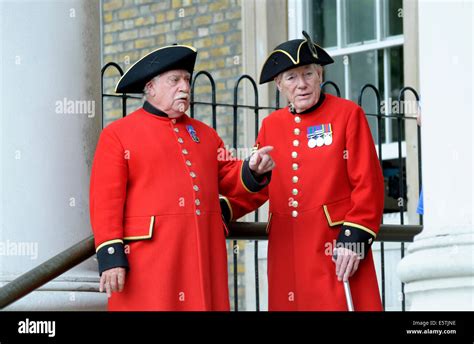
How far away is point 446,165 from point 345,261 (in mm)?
888

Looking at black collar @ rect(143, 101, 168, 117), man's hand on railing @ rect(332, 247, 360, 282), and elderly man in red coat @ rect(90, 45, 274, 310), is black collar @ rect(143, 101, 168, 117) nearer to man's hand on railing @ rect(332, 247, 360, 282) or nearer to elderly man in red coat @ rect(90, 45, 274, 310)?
elderly man in red coat @ rect(90, 45, 274, 310)

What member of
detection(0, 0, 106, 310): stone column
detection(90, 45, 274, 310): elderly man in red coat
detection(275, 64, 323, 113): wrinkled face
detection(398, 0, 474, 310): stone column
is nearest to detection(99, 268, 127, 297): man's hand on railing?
detection(90, 45, 274, 310): elderly man in red coat

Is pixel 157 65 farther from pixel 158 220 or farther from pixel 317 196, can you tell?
pixel 317 196

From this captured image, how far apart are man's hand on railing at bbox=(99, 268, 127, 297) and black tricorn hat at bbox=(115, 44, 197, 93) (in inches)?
31.6

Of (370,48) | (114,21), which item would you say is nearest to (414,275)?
(370,48)

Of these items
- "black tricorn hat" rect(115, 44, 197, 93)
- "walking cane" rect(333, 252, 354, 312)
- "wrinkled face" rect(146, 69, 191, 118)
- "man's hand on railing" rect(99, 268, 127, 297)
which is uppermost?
"black tricorn hat" rect(115, 44, 197, 93)

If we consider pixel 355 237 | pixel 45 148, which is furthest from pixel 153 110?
pixel 355 237

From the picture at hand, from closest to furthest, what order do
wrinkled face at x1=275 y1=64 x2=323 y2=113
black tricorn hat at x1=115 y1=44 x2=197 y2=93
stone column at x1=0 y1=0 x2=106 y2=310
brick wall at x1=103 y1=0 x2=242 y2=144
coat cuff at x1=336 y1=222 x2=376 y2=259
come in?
coat cuff at x1=336 y1=222 x2=376 y2=259
black tricorn hat at x1=115 y1=44 x2=197 y2=93
wrinkled face at x1=275 y1=64 x2=323 y2=113
stone column at x1=0 y1=0 x2=106 y2=310
brick wall at x1=103 y1=0 x2=242 y2=144

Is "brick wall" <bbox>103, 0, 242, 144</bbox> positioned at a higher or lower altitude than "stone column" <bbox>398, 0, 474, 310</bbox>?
higher

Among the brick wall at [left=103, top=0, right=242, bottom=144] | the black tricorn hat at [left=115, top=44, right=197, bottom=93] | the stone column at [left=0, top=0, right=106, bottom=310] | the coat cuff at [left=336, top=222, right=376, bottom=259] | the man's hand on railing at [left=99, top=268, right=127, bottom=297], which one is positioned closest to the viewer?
the man's hand on railing at [left=99, top=268, right=127, bottom=297]

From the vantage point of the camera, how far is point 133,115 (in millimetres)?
6109

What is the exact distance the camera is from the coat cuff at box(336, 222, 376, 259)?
5887 mm
